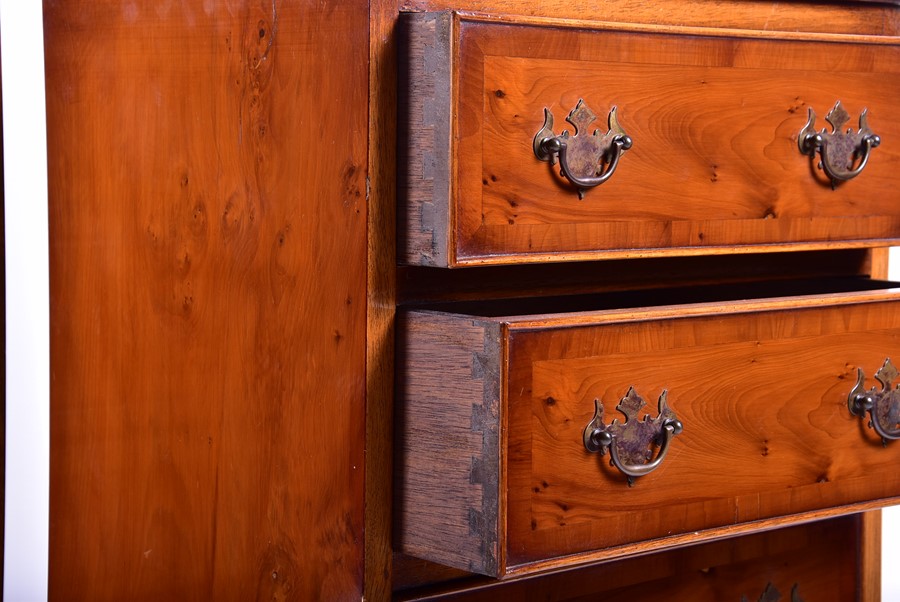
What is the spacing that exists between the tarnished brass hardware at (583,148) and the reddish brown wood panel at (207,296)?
0.16 metres

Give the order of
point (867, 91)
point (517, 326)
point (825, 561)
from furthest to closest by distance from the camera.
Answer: point (825, 561) → point (867, 91) → point (517, 326)

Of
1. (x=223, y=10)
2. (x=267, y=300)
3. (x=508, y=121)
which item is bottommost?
(x=267, y=300)

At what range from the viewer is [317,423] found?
3.56ft

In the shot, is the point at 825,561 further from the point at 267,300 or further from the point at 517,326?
the point at 267,300

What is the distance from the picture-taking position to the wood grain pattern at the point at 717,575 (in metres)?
1.22

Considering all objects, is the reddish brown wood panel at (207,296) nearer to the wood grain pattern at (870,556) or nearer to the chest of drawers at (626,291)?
the chest of drawers at (626,291)

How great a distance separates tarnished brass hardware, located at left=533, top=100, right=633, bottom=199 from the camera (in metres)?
1.05

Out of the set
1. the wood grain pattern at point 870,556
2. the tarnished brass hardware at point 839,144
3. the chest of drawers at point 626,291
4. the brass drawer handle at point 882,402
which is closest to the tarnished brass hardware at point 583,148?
the chest of drawers at point 626,291

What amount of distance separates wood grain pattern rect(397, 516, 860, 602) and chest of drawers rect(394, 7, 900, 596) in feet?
0.52

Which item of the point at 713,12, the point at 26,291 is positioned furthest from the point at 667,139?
the point at 26,291

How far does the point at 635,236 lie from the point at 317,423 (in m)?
0.32

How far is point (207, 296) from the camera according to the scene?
1.09 m

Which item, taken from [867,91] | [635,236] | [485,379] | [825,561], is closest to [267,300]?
[485,379]

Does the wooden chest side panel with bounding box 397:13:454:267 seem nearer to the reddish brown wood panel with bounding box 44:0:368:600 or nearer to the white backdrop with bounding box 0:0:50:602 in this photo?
the reddish brown wood panel with bounding box 44:0:368:600
